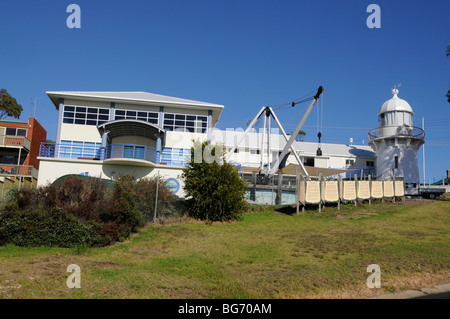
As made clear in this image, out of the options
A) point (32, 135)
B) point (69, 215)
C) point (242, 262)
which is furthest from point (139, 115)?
point (242, 262)

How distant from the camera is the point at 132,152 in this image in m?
24.0

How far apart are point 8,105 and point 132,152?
3528 centimetres

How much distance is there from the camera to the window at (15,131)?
1410 inches

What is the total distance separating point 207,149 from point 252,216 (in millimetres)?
4323

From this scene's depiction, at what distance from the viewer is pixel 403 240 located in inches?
540

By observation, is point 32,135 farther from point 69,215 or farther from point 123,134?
point 69,215

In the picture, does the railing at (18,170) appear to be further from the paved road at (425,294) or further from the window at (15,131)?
the paved road at (425,294)

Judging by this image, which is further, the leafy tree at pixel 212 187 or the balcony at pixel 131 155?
the balcony at pixel 131 155

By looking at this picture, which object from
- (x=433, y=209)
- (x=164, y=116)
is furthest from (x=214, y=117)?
(x=433, y=209)

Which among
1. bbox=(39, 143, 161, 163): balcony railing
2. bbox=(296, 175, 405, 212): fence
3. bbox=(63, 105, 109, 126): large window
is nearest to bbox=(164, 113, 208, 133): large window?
bbox=(39, 143, 161, 163): balcony railing

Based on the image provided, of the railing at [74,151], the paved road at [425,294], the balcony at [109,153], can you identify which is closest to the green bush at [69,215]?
the balcony at [109,153]

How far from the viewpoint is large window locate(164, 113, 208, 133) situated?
1104 inches

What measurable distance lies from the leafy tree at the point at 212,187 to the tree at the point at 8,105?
41991 mm

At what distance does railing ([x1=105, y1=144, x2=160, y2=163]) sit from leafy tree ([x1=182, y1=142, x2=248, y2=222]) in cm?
641
